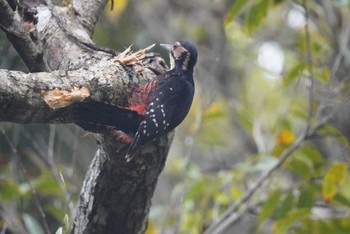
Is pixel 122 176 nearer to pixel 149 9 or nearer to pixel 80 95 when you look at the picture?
pixel 80 95

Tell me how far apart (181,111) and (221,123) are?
538cm

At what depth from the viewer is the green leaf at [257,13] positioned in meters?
3.81

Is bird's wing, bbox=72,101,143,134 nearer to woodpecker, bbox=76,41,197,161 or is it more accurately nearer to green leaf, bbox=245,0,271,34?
woodpecker, bbox=76,41,197,161

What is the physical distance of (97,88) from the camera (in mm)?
2518

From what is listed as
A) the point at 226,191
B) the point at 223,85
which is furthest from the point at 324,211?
the point at 223,85

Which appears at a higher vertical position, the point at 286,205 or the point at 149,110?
the point at 149,110

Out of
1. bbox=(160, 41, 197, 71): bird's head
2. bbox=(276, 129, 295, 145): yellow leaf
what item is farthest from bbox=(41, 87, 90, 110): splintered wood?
bbox=(276, 129, 295, 145): yellow leaf

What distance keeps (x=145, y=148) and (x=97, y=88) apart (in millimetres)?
377

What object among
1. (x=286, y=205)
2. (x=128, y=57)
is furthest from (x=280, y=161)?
(x=128, y=57)

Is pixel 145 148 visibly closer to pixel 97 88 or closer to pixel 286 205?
pixel 97 88

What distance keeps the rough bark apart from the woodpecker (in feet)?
0.15

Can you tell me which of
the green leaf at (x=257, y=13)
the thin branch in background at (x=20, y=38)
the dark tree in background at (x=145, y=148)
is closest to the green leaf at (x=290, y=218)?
the dark tree in background at (x=145, y=148)

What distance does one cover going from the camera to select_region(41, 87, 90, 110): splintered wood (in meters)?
2.23

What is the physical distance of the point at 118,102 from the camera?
2742 mm
